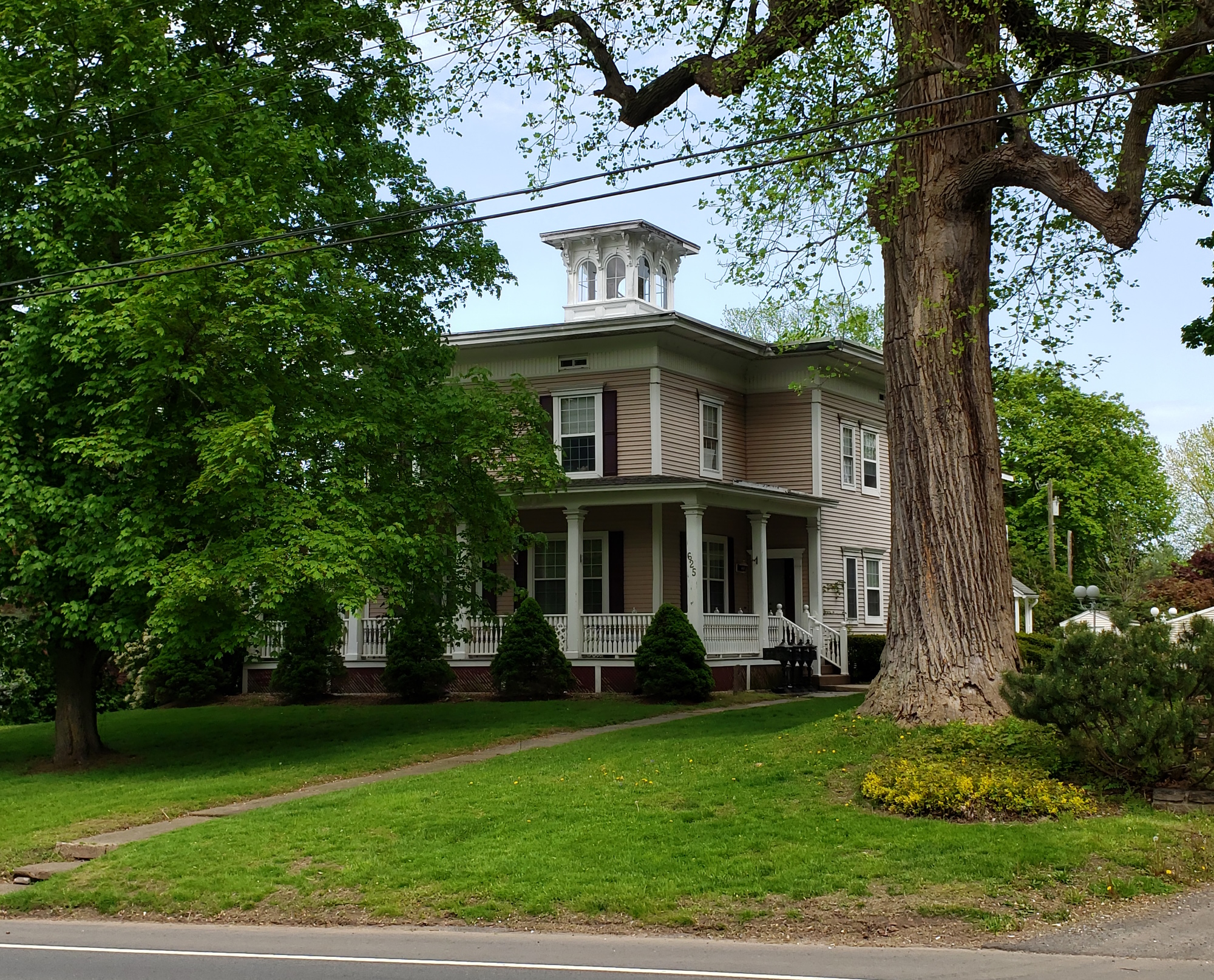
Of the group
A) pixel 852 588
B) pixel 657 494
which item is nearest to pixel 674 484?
pixel 657 494

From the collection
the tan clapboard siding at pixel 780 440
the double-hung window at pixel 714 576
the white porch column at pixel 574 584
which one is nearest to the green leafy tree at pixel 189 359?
the white porch column at pixel 574 584

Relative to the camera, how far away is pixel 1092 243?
17953 mm

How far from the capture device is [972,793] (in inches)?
466

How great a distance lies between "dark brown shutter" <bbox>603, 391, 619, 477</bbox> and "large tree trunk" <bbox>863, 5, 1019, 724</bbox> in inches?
513

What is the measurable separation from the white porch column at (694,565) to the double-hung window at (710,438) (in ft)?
9.28

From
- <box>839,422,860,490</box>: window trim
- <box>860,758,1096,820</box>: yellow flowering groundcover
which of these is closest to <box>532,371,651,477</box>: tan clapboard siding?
<box>839,422,860,490</box>: window trim

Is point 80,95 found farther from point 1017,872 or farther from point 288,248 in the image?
point 1017,872

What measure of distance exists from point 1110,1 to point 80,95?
14.0 metres

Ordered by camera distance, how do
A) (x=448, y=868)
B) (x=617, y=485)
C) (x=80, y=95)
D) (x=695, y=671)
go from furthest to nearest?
(x=617, y=485)
(x=695, y=671)
(x=80, y=95)
(x=448, y=868)

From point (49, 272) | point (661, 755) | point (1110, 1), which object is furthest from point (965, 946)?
point (49, 272)

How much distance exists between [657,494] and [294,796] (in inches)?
504

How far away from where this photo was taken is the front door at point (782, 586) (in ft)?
104

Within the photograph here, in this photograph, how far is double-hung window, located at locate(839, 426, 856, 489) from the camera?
32219 millimetres

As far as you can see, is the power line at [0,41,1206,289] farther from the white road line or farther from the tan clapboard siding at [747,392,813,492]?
the tan clapboard siding at [747,392,813,492]
